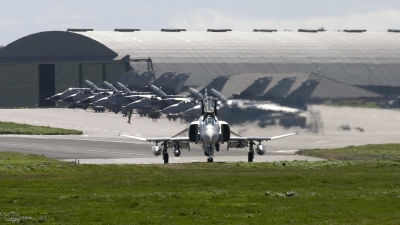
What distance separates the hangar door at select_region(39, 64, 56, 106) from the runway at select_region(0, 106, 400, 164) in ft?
167

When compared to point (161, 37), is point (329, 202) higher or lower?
lower

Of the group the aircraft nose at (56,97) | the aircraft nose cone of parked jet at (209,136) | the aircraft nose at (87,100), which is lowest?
the aircraft nose cone of parked jet at (209,136)

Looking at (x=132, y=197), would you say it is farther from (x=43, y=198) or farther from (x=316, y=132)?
(x=316, y=132)

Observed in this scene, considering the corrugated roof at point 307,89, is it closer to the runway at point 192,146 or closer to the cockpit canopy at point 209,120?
the runway at point 192,146

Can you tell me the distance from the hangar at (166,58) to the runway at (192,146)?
45.3 metres

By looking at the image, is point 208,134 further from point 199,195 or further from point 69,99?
point 69,99

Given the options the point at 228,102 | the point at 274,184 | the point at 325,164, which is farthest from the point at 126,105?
the point at 274,184

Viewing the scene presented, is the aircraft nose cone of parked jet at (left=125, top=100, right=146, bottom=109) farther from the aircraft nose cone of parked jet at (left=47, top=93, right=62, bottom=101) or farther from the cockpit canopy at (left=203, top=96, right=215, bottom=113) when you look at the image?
the cockpit canopy at (left=203, top=96, right=215, bottom=113)

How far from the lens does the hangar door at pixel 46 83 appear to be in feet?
490

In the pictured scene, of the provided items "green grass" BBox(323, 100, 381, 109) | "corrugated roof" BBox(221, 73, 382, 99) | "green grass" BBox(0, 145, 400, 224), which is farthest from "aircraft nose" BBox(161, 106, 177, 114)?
"green grass" BBox(0, 145, 400, 224)

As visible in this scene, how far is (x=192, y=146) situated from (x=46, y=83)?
85.7 meters

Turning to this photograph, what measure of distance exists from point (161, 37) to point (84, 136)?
73290 millimetres

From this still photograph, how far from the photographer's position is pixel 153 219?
2434 cm

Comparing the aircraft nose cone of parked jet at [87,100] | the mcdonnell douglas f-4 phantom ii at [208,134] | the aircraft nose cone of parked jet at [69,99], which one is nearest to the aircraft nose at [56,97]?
the aircraft nose cone of parked jet at [69,99]
